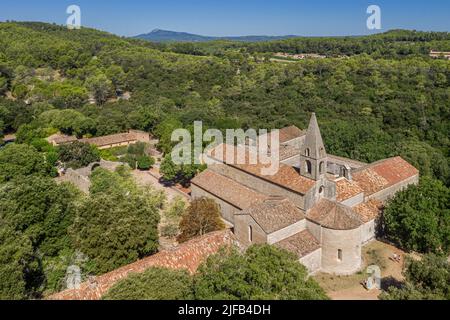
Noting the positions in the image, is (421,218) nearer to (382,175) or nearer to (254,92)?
(382,175)

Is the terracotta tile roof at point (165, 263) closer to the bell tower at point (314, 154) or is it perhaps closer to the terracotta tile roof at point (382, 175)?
the bell tower at point (314, 154)

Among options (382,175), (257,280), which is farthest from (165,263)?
(382,175)

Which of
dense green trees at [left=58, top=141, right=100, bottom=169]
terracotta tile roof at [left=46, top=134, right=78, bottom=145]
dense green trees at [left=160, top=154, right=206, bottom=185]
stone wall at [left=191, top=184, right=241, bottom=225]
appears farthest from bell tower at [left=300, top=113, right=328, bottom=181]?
terracotta tile roof at [left=46, top=134, right=78, bottom=145]

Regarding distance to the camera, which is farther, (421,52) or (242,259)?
(421,52)

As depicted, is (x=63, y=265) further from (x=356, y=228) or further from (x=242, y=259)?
(x=356, y=228)

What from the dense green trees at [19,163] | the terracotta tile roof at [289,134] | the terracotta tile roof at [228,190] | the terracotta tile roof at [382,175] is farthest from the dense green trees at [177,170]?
the terracotta tile roof at [382,175]

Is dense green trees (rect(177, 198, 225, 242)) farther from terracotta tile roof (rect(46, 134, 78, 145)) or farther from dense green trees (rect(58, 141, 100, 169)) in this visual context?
terracotta tile roof (rect(46, 134, 78, 145))

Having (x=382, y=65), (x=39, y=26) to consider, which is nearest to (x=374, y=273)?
(x=382, y=65)
